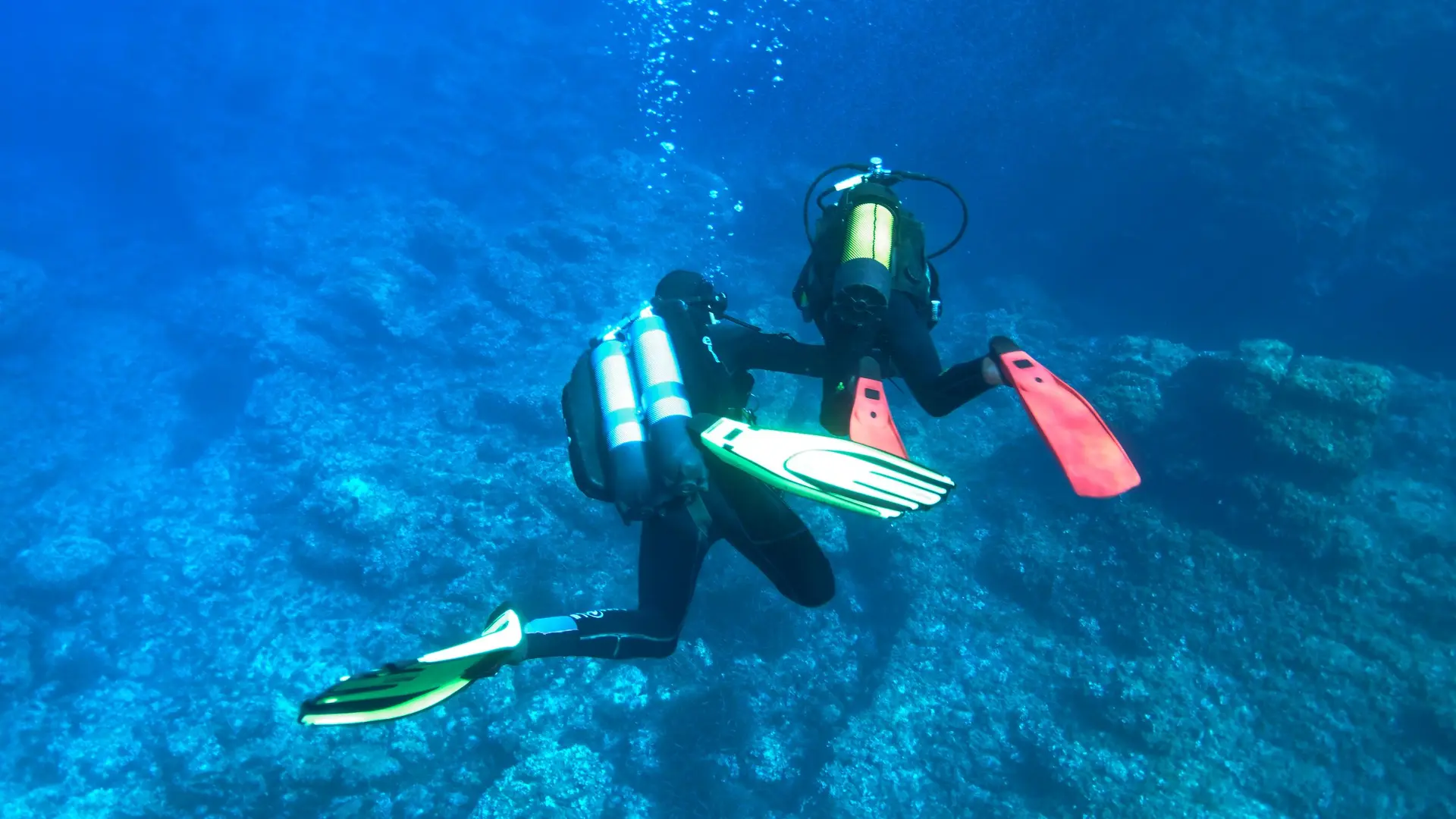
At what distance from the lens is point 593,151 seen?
27906 millimetres

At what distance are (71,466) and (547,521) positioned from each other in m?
15.5

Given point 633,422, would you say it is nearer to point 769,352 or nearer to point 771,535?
point 771,535

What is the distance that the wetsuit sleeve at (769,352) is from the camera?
433cm

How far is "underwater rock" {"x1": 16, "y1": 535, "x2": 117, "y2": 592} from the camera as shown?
41.7 feet

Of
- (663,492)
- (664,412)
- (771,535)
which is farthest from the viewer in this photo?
(771,535)

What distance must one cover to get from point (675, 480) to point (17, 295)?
92.0ft

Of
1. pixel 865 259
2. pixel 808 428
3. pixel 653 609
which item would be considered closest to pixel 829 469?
pixel 865 259

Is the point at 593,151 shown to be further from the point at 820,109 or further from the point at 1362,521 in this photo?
the point at 1362,521

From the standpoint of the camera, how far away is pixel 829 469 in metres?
3.15

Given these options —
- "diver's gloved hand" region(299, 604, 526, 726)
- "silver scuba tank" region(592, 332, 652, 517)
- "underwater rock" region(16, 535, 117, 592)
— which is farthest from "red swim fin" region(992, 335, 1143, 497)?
"underwater rock" region(16, 535, 117, 592)

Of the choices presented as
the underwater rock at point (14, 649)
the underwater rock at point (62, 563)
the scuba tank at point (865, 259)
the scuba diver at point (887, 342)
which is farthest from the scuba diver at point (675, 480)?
the underwater rock at point (62, 563)

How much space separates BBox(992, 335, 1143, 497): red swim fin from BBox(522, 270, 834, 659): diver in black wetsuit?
1243mm

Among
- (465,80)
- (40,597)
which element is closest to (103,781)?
(40,597)

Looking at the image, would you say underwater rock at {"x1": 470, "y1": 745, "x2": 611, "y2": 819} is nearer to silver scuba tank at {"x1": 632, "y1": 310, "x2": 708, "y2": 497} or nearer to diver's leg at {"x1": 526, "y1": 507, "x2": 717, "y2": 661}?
diver's leg at {"x1": 526, "y1": 507, "x2": 717, "y2": 661}
